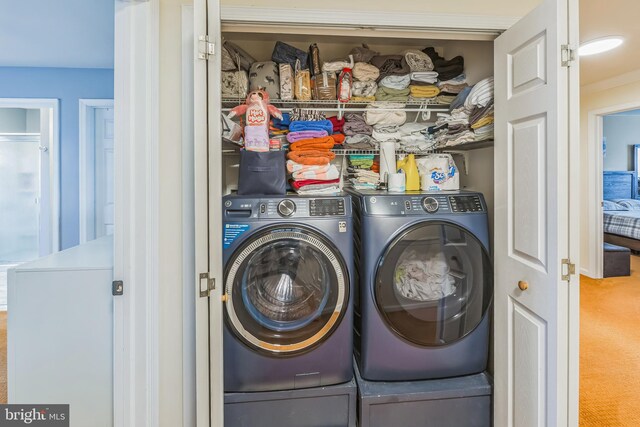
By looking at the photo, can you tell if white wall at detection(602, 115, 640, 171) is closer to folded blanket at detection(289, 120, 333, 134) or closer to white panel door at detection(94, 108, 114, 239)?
folded blanket at detection(289, 120, 333, 134)

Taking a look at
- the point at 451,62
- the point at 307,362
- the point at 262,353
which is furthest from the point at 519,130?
the point at 262,353

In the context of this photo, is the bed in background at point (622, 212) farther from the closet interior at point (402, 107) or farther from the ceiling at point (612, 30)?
the closet interior at point (402, 107)

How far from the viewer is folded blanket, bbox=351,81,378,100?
2.10 meters

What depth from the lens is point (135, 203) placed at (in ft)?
4.36

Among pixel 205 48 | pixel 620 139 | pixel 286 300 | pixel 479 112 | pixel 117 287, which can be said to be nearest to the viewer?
pixel 205 48

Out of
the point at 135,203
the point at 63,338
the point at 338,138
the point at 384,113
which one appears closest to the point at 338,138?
the point at 338,138

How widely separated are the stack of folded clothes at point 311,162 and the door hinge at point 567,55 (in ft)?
3.51

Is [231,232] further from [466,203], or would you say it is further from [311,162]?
[466,203]

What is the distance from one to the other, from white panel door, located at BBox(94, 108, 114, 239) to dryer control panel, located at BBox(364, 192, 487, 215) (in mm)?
3174

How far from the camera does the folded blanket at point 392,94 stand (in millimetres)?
2119

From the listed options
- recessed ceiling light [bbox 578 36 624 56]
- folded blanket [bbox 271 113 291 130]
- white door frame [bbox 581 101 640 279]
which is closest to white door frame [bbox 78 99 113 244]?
folded blanket [bbox 271 113 291 130]

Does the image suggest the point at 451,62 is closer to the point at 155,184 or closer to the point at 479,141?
the point at 479,141

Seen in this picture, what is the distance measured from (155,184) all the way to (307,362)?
1.04 m

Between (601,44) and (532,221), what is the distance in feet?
8.21
